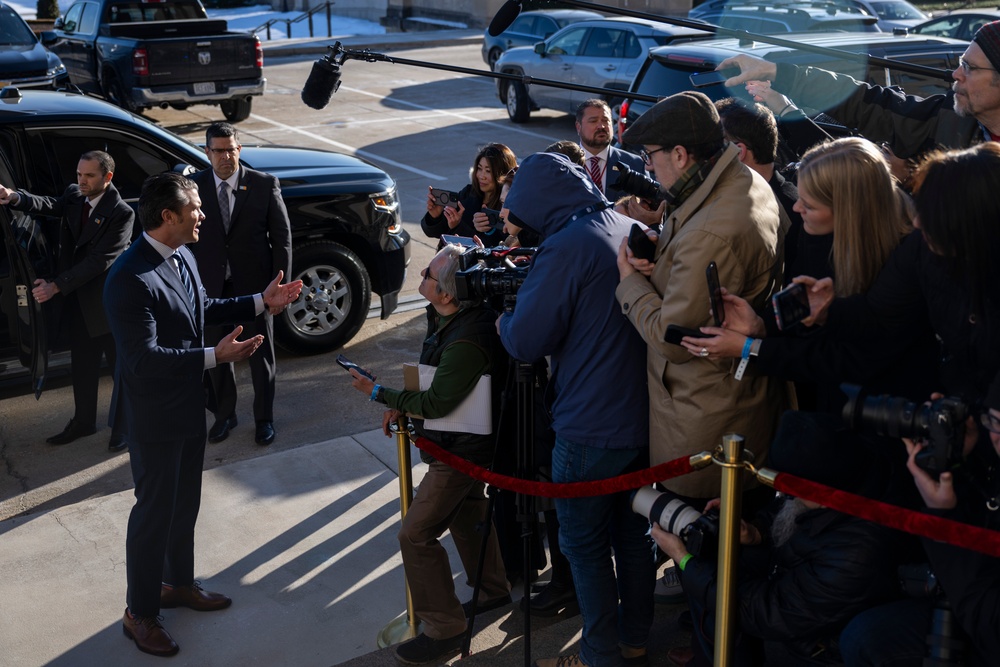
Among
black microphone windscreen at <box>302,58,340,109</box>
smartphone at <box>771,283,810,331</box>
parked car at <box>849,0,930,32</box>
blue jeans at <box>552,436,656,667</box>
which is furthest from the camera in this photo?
parked car at <box>849,0,930,32</box>

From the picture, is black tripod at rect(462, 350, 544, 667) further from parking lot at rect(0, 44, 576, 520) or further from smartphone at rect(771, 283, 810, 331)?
parking lot at rect(0, 44, 576, 520)

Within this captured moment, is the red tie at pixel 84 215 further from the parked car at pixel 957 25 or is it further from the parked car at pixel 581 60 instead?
the parked car at pixel 957 25

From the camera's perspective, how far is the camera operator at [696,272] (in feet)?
10.9

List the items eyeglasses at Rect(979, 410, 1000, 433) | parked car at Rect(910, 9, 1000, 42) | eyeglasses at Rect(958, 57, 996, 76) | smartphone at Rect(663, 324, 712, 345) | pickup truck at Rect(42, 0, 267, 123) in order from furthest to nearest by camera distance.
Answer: parked car at Rect(910, 9, 1000, 42) → pickup truck at Rect(42, 0, 267, 123) → eyeglasses at Rect(958, 57, 996, 76) → smartphone at Rect(663, 324, 712, 345) → eyeglasses at Rect(979, 410, 1000, 433)

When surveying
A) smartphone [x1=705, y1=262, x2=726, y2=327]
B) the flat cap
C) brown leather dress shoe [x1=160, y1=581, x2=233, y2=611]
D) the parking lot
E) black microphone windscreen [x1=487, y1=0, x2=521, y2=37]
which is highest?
black microphone windscreen [x1=487, y1=0, x2=521, y2=37]

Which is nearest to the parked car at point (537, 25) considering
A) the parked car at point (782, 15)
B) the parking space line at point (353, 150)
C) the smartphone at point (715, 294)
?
the parked car at point (782, 15)

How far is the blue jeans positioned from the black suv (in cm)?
370

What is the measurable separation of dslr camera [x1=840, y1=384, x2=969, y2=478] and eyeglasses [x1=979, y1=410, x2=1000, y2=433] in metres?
0.04

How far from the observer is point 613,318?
3.59 meters

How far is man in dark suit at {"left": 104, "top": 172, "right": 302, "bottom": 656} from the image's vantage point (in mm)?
4078

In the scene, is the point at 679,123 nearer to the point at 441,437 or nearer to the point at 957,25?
the point at 441,437

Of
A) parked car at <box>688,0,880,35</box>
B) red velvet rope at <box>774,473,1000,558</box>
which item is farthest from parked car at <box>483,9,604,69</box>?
red velvet rope at <box>774,473,1000,558</box>

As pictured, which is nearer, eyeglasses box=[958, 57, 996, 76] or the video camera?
the video camera

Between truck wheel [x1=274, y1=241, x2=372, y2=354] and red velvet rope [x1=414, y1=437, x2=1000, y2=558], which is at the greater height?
red velvet rope [x1=414, y1=437, x2=1000, y2=558]
